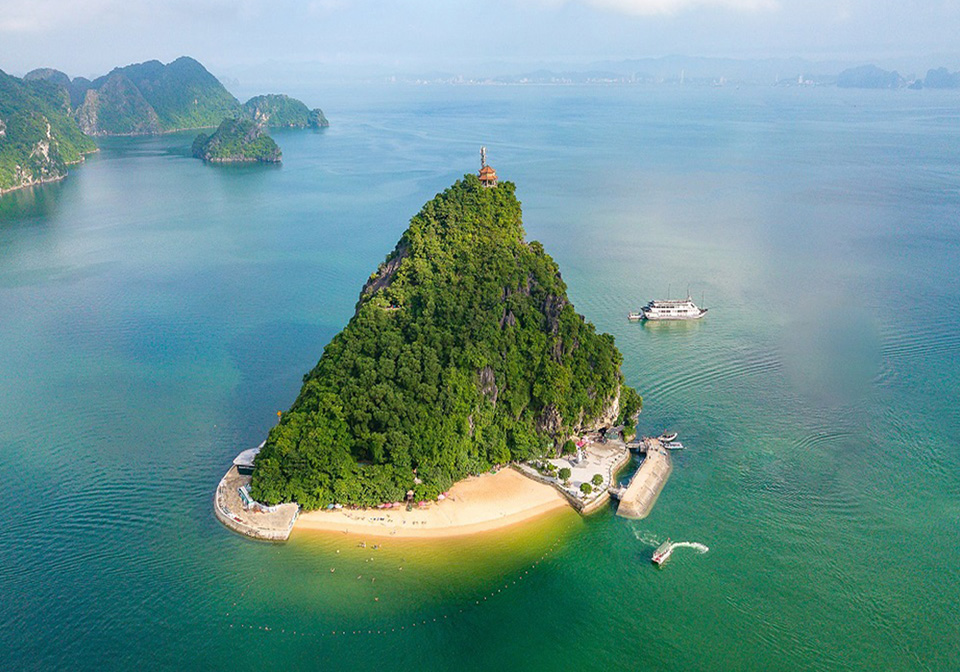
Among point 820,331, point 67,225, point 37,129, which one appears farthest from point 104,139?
point 820,331

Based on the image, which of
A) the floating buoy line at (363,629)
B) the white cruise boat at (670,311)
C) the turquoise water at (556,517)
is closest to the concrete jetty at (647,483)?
the turquoise water at (556,517)

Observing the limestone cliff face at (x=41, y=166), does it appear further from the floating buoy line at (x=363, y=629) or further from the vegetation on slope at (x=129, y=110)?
the floating buoy line at (x=363, y=629)

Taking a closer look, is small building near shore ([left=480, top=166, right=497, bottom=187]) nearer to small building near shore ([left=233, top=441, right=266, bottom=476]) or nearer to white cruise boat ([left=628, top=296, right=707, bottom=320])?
white cruise boat ([left=628, top=296, right=707, bottom=320])

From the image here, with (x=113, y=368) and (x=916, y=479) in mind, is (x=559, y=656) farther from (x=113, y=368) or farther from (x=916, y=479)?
(x=113, y=368)

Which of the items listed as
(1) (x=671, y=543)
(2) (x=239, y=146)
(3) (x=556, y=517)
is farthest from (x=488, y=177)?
(2) (x=239, y=146)

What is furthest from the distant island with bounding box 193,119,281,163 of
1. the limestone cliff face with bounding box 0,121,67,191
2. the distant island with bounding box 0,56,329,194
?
the limestone cliff face with bounding box 0,121,67,191

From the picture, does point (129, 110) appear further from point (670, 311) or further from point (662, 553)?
point (662, 553)
